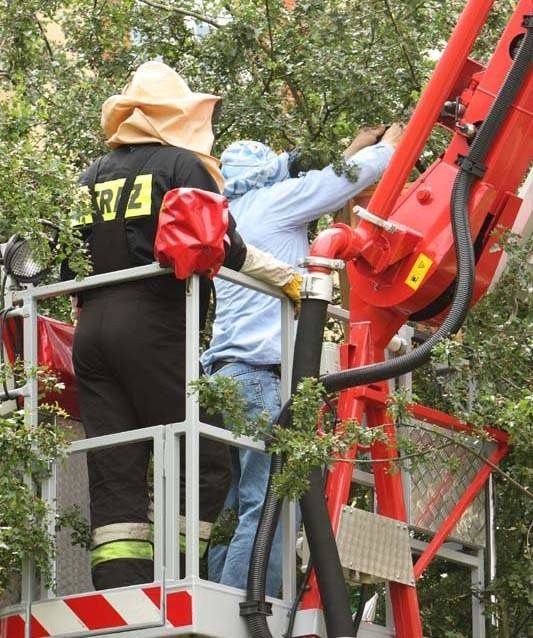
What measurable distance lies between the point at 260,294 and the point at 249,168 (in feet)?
2.09

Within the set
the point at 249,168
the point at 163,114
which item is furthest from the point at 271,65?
the point at 163,114

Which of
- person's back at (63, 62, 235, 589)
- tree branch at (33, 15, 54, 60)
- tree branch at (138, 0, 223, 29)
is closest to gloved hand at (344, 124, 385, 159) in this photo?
person's back at (63, 62, 235, 589)

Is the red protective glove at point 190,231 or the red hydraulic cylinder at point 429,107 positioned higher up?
the red hydraulic cylinder at point 429,107

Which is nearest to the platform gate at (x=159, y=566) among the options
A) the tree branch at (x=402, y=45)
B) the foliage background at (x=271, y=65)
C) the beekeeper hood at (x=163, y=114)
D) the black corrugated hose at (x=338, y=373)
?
the black corrugated hose at (x=338, y=373)

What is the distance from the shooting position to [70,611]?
729 centimetres

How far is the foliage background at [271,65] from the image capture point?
9.59 m

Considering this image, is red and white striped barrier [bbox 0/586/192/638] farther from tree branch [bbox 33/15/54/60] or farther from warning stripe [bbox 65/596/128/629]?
tree branch [bbox 33/15/54/60]

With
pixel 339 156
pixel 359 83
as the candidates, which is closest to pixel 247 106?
pixel 359 83

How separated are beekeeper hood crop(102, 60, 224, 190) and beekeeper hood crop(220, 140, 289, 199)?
561 millimetres

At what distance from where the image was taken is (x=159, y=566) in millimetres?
7066

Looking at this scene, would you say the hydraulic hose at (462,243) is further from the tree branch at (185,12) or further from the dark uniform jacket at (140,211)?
the tree branch at (185,12)

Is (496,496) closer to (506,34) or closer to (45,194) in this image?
(506,34)

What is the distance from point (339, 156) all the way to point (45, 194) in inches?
75.5

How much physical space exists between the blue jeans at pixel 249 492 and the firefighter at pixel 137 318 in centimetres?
24
